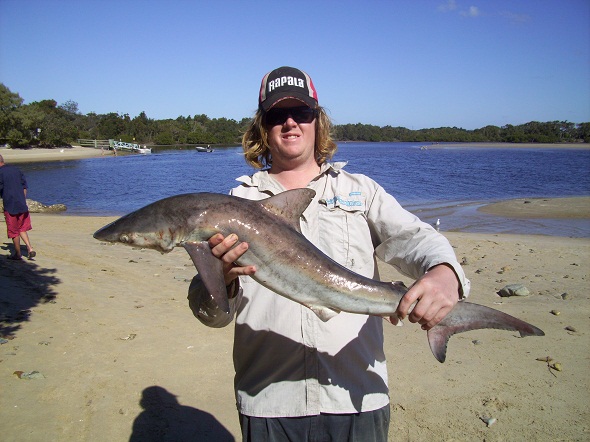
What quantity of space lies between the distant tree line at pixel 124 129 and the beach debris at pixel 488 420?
5707 cm

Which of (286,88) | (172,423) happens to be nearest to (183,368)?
(172,423)

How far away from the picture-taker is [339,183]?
284cm

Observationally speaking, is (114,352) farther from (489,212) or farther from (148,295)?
(489,212)

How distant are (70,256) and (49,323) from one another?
14.8 feet

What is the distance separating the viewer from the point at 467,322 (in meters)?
2.45

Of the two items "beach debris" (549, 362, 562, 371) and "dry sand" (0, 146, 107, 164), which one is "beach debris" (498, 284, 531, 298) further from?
"dry sand" (0, 146, 107, 164)

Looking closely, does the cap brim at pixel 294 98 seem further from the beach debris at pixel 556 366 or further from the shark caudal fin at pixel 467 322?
the beach debris at pixel 556 366

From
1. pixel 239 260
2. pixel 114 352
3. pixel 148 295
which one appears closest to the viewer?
pixel 239 260

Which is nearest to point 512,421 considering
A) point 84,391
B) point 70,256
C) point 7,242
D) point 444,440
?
point 444,440

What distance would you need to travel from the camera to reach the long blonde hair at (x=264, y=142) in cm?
311

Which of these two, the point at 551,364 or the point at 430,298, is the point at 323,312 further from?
the point at 551,364

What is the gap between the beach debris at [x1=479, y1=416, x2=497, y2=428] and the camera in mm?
4699

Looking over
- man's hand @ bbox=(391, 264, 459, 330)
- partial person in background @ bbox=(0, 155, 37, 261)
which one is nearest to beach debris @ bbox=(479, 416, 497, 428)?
man's hand @ bbox=(391, 264, 459, 330)

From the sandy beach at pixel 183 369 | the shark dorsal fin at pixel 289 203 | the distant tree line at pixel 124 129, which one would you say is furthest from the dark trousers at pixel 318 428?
the distant tree line at pixel 124 129
